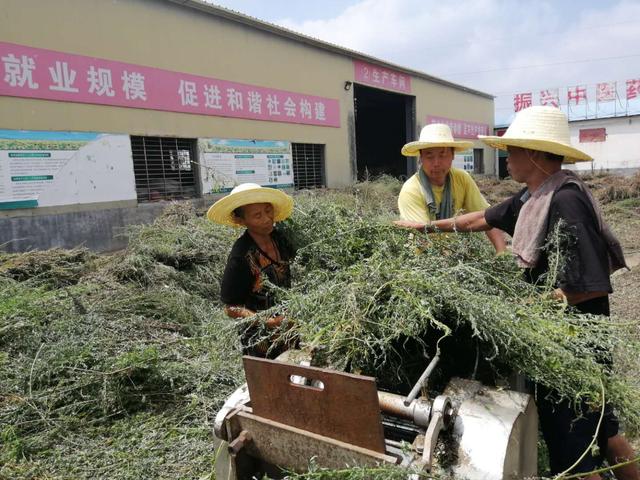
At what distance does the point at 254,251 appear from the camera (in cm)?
228

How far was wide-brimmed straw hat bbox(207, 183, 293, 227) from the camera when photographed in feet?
7.31

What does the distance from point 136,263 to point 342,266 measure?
12.1 ft

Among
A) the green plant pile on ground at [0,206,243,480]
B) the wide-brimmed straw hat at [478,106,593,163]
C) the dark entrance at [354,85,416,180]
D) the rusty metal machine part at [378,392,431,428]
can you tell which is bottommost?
the green plant pile on ground at [0,206,243,480]

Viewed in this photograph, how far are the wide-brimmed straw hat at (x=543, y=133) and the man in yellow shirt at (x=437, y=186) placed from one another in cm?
73

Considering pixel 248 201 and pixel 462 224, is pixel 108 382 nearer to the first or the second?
pixel 248 201

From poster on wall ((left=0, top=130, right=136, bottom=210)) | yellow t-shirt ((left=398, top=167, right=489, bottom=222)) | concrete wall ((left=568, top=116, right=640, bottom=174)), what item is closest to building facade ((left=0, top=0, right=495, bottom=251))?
poster on wall ((left=0, top=130, right=136, bottom=210))

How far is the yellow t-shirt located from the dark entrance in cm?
1321

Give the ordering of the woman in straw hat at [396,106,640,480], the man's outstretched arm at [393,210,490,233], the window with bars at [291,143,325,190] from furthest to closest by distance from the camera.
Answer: the window with bars at [291,143,325,190]
the man's outstretched arm at [393,210,490,233]
the woman in straw hat at [396,106,640,480]

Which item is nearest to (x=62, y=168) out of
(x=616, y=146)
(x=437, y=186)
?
(x=437, y=186)

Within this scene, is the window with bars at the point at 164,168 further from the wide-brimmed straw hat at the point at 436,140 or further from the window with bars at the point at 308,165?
the wide-brimmed straw hat at the point at 436,140

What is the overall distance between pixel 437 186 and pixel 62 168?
21.1 feet

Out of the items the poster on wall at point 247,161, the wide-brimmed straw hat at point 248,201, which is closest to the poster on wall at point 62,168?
the poster on wall at point 247,161

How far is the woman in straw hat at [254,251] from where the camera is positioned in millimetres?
2205

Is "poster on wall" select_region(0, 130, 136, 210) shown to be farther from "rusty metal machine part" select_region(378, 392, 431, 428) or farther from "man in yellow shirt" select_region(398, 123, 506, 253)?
"rusty metal machine part" select_region(378, 392, 431, 428)
